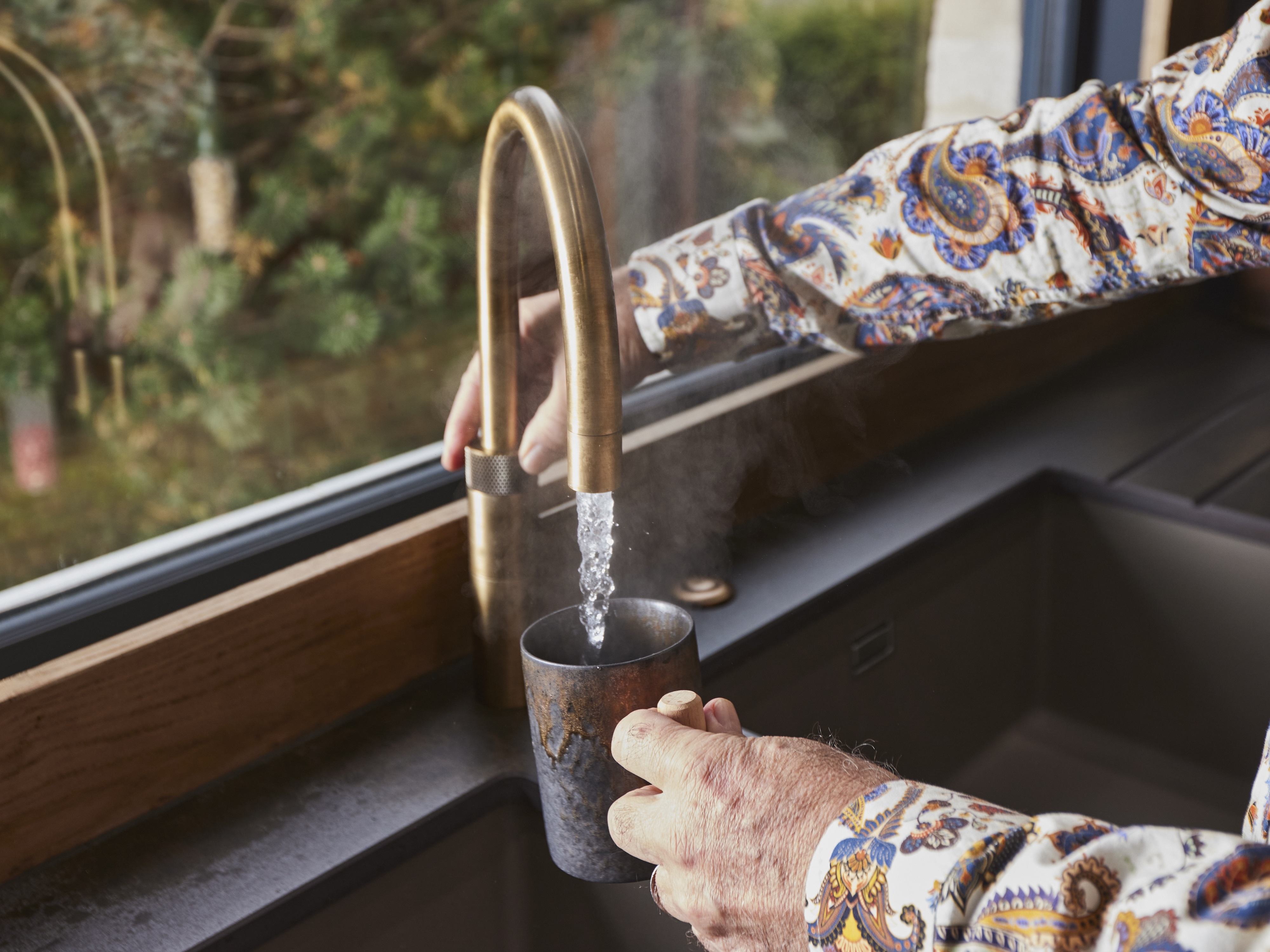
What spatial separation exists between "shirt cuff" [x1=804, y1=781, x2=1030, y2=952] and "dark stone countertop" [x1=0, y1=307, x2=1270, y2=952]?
1.18ft

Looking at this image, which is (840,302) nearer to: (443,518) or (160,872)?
(443,518)

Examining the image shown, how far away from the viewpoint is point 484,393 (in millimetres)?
819

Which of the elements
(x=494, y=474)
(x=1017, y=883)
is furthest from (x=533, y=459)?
(x=1017, y=883)

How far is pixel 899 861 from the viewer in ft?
1.74

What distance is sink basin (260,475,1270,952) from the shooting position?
3.77 ft

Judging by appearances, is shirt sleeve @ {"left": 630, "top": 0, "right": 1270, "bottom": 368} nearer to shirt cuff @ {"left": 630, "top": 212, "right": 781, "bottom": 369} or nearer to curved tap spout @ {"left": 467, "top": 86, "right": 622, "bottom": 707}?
shirt cuff @ {"left": 630, "top": 212, "right": 781, "bottom": 369}

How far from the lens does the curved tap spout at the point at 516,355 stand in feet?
2.16

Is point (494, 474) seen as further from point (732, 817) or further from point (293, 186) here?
point (293, 186)

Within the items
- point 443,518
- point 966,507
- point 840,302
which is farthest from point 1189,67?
point 443,518

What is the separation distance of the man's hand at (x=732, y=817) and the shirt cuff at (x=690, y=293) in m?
0.43

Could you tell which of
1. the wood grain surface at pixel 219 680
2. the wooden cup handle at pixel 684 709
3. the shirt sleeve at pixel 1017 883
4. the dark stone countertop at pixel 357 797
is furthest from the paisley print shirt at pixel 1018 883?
the wood grain surface at pixel 219 680

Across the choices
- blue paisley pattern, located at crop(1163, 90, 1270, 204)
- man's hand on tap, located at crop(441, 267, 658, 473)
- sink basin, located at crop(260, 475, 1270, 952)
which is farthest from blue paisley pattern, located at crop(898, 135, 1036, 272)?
sink basin, located at crop(260, 475, 1270, 952)

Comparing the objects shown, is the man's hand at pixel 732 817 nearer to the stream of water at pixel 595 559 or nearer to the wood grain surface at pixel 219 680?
the stream of water at pixel 595 559

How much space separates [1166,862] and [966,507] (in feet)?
2.72
